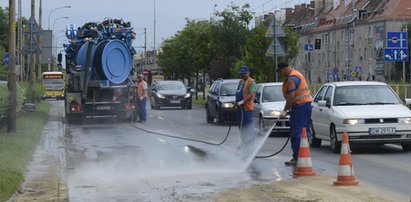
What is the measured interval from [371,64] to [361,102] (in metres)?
81.8

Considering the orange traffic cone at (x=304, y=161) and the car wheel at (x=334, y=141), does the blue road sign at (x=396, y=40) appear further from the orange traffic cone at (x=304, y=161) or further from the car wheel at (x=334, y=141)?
the orange traffic cone at (x=304, y=161)

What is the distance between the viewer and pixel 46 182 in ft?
37.9

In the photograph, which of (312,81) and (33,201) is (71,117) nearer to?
(33,201)

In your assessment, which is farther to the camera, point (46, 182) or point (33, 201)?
point (46, 182)

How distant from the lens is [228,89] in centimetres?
2852

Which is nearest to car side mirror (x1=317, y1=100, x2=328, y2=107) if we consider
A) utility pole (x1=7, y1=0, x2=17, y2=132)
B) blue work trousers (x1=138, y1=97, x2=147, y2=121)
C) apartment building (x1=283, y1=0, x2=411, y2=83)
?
utility pole (x1=7, y1=0, x2=17, y2=132)

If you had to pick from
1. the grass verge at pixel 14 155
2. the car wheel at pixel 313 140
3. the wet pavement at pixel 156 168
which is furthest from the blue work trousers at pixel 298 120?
the car wheel at pixel 313 140

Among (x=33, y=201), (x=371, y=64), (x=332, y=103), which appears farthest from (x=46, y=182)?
(x=371, y=64)

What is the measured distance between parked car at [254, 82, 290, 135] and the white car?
3550 mm

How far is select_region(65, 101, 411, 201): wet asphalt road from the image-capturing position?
10.8m

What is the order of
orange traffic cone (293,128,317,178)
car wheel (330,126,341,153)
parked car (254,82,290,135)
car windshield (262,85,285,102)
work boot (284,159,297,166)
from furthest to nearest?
car windshield (262,85,285,102)
parked car (254,82,290,135)
car wheel (330,126,341,153)
work boot (284,159,297,166)
orange traffic cone (293,128,317,178)

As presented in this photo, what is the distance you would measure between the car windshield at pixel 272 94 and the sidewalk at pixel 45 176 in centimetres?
669

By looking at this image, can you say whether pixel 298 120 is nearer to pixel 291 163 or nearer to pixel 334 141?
pixel 291 163

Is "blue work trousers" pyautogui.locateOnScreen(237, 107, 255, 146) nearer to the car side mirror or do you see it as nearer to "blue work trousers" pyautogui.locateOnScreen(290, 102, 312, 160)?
the car side mirror
